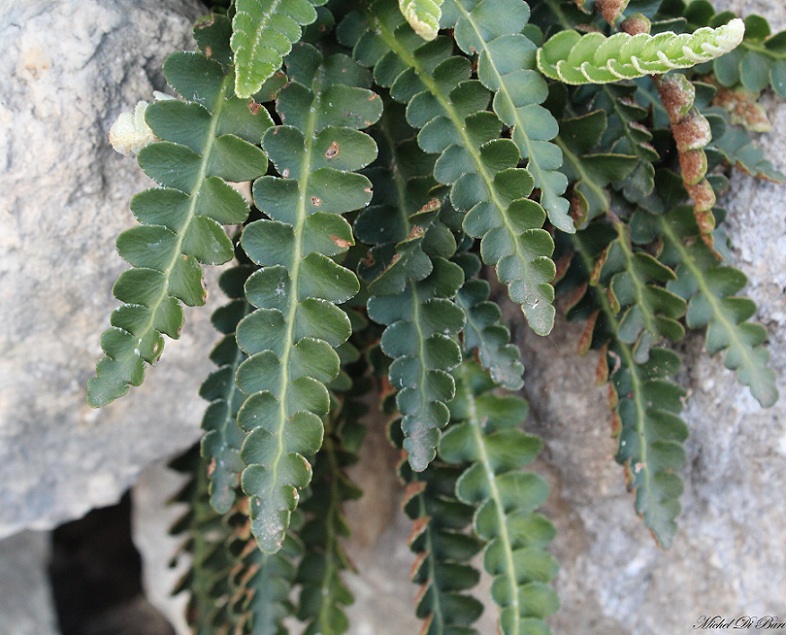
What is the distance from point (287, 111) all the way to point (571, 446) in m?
1.03

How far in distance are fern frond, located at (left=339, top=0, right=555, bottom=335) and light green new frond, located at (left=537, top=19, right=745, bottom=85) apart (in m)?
0.13

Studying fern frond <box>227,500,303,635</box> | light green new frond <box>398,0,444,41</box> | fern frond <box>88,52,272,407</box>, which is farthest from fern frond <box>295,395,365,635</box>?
light green new frond <box>398,0,444,41</box>

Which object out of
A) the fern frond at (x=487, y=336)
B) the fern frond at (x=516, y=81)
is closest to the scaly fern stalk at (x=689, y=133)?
the fern frond at (x=516, y=81)

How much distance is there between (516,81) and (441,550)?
978 millimetres

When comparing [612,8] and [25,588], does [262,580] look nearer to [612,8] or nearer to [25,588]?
[25,588]

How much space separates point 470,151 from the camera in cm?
125

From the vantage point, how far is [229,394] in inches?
56.9

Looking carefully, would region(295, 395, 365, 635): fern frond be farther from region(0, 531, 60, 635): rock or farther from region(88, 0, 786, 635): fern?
region(0, 531, 60, 635): rock

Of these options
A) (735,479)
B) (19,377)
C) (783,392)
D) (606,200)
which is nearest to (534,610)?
(735,479)

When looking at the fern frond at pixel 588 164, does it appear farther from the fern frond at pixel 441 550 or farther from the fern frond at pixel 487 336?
the fern frond at pixel 441 550

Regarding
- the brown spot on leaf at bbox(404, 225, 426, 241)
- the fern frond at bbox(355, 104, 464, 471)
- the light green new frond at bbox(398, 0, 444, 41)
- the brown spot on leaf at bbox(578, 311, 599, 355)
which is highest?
the light green new frond at bbox(398, 0, 444, 41)

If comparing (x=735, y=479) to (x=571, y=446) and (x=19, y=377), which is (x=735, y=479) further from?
(x=19, y=377)

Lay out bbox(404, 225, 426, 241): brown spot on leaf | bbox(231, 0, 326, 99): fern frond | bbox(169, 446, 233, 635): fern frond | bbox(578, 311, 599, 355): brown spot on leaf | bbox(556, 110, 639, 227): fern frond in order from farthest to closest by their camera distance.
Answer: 1. bbox(169, 446, 233, 635): fern frond
2. bbox(578, 311, 599, 355): brown spot on leaf
3. bbox(556, 110, 639, 227): fern frond
4. bbox(404, 225, 426, 241): brown spot on leaf
5. bbox(231, 0, 326, 99): fern frond

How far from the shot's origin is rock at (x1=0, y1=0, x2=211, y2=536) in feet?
4.47
